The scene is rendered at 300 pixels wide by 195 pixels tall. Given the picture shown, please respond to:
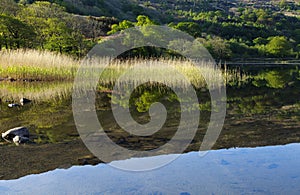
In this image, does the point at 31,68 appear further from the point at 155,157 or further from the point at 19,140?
the point at 155,157

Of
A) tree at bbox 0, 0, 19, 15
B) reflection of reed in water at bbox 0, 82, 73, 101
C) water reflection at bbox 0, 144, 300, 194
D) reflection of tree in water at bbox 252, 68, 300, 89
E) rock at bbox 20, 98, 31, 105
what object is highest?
tree at bbox 0, 0, 19, 15

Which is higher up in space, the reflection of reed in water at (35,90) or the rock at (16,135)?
the rock at (16,135)

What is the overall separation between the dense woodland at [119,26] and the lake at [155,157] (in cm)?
1021

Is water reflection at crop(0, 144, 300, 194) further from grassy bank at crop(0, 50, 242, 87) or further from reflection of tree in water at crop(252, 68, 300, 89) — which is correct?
reflection of tree in water at crop(252, 68, 300, 89)

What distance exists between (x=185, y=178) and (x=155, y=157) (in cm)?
83

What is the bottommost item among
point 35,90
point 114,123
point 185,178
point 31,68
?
point 35,90

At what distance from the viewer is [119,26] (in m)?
25.7

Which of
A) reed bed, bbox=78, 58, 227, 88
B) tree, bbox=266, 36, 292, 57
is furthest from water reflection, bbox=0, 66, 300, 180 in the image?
tree, bbox=266, 36, 292, 57

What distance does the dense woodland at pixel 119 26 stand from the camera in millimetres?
18078

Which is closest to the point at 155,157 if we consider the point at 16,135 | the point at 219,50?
the point at 16,135

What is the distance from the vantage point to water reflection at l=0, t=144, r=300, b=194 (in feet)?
12.6

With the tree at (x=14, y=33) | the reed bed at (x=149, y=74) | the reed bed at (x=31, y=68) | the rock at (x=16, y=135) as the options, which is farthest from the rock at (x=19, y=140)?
the tree at (x=14, y=33)

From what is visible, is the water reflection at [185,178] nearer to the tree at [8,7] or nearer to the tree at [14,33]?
the tree at [14,33]

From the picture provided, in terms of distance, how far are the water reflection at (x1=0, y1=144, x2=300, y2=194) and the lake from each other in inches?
0.4
